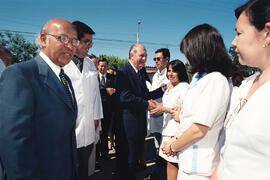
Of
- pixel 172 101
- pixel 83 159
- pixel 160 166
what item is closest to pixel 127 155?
pixel 83 159

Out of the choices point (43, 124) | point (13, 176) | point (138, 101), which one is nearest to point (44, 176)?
point (13, 176)

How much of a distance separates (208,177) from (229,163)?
1.78 ft

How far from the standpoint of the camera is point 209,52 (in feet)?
4.87

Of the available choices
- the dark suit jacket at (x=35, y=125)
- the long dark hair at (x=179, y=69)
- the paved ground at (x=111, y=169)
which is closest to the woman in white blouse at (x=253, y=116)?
the dark suit jacket at (x=35, y=125)

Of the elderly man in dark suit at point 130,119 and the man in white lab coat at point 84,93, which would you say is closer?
the man in white lab coat at point 84,93

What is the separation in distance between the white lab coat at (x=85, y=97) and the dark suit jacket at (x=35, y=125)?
71cm

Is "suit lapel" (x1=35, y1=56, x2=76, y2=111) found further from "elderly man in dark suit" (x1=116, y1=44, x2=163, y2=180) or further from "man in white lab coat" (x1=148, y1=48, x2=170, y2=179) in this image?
"man in white lab coat" (x1=148, y1=48, x2=170, y2=179)

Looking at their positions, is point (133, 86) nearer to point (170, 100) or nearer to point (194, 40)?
point (170, 100)

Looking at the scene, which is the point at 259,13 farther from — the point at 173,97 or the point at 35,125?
the point at 173,97

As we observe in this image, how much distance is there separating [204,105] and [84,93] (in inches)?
64.7

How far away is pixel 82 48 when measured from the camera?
2.49m

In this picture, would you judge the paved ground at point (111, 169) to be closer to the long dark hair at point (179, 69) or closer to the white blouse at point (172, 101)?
the white blouse at point (172, 101)

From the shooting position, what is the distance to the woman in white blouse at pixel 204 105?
1360 millimetres

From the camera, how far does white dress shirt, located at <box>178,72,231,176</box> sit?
4.42ft
